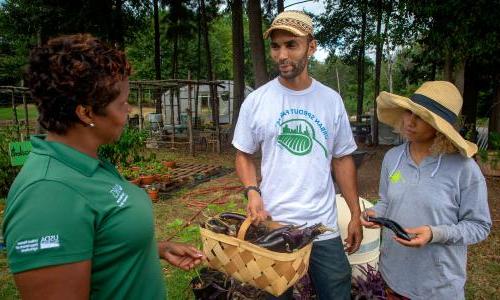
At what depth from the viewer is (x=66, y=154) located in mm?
1311

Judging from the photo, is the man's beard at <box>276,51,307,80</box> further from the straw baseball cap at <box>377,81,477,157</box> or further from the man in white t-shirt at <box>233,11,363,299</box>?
the straw baseball cap at <box>377,81,477,157</box>

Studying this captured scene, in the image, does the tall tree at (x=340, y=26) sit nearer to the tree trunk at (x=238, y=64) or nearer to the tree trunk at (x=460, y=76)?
the tree trunk at (x=238, y=64)

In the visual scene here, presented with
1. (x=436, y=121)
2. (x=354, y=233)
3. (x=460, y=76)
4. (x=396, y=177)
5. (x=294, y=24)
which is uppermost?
(x=460, y=76)

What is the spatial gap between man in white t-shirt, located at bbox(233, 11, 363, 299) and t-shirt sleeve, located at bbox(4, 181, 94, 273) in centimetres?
139

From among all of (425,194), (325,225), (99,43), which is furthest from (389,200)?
(99,43)

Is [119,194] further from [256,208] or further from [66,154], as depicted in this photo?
[256,208]

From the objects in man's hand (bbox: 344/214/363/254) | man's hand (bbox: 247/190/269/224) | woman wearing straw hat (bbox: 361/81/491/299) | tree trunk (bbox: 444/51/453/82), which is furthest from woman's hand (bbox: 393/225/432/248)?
tree trunk (bbox: 444/51/453/82)

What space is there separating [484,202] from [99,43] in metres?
2.15

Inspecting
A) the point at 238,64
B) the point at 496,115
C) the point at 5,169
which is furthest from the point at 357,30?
the point at 5,169

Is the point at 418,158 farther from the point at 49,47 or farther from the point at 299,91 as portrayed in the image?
A: the point at 49,47

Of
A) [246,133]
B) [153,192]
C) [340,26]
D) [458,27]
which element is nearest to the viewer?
[246,133]

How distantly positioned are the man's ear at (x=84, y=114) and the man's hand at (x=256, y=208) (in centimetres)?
123

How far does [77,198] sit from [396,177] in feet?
6.44

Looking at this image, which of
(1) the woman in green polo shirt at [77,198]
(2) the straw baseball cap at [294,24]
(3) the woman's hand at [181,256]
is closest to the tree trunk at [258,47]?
(2) the straw baseball cap at [294,24]
